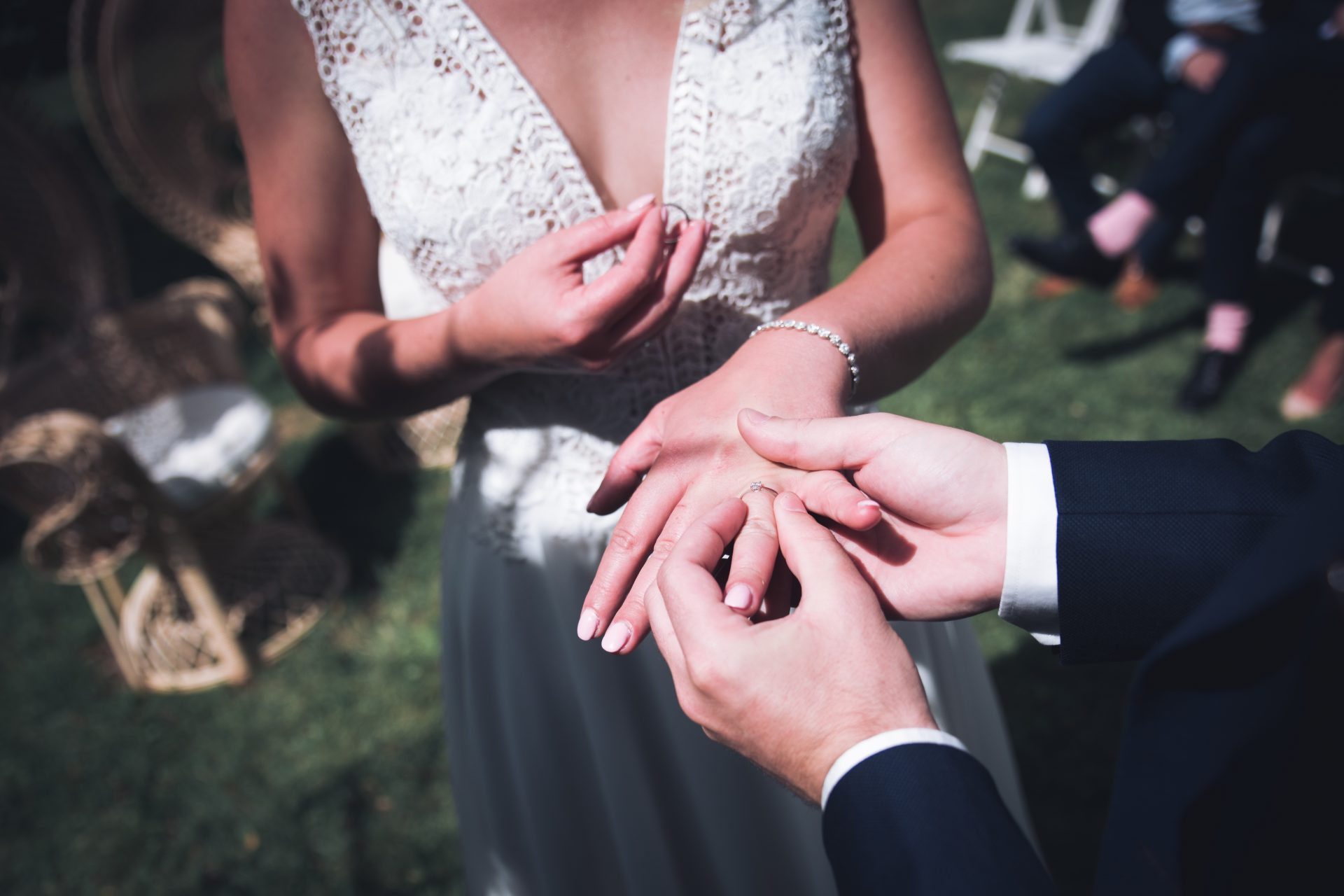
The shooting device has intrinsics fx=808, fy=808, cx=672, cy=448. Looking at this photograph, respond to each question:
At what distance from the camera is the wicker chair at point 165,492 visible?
10.1 ft

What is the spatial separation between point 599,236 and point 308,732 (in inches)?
119

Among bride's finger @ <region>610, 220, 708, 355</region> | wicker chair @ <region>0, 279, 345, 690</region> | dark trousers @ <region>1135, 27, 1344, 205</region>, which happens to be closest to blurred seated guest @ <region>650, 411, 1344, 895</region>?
bride's finger @ <region>610, 220, 708, 355</region>

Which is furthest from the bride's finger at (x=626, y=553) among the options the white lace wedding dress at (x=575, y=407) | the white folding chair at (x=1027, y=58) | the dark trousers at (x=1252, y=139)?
the white folding chair at (x=1027, y=58)

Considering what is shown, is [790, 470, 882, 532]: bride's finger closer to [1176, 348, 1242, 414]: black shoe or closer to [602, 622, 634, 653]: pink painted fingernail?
[602, 622, 634, 653]: pink painted fingernail

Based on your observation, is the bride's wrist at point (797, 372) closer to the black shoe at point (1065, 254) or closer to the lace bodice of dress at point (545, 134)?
the lace bodice of dress at point (545, 134)

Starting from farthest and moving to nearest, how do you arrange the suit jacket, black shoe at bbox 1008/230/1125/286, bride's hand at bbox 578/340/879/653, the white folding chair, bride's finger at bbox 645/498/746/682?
1. the white folding chair
2. black shoe at bbox 1008/230/1125/286
3. bride's hand at bbox 578/340/879/653
4. bride's finger at bbox 645/498/746/682
5. the suit jacket

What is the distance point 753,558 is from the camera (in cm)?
110

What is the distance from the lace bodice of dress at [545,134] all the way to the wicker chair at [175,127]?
238 cm

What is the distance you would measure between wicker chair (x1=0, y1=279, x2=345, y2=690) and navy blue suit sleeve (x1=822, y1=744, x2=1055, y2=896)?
3150 mm

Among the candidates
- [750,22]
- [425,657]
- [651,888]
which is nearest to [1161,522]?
[750,22]

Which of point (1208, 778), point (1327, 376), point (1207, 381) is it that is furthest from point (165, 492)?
point (1327, 376)

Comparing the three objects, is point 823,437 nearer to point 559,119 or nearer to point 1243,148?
point 559,119

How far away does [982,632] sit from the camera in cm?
341

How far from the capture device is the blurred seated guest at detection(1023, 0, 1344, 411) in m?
4.05
